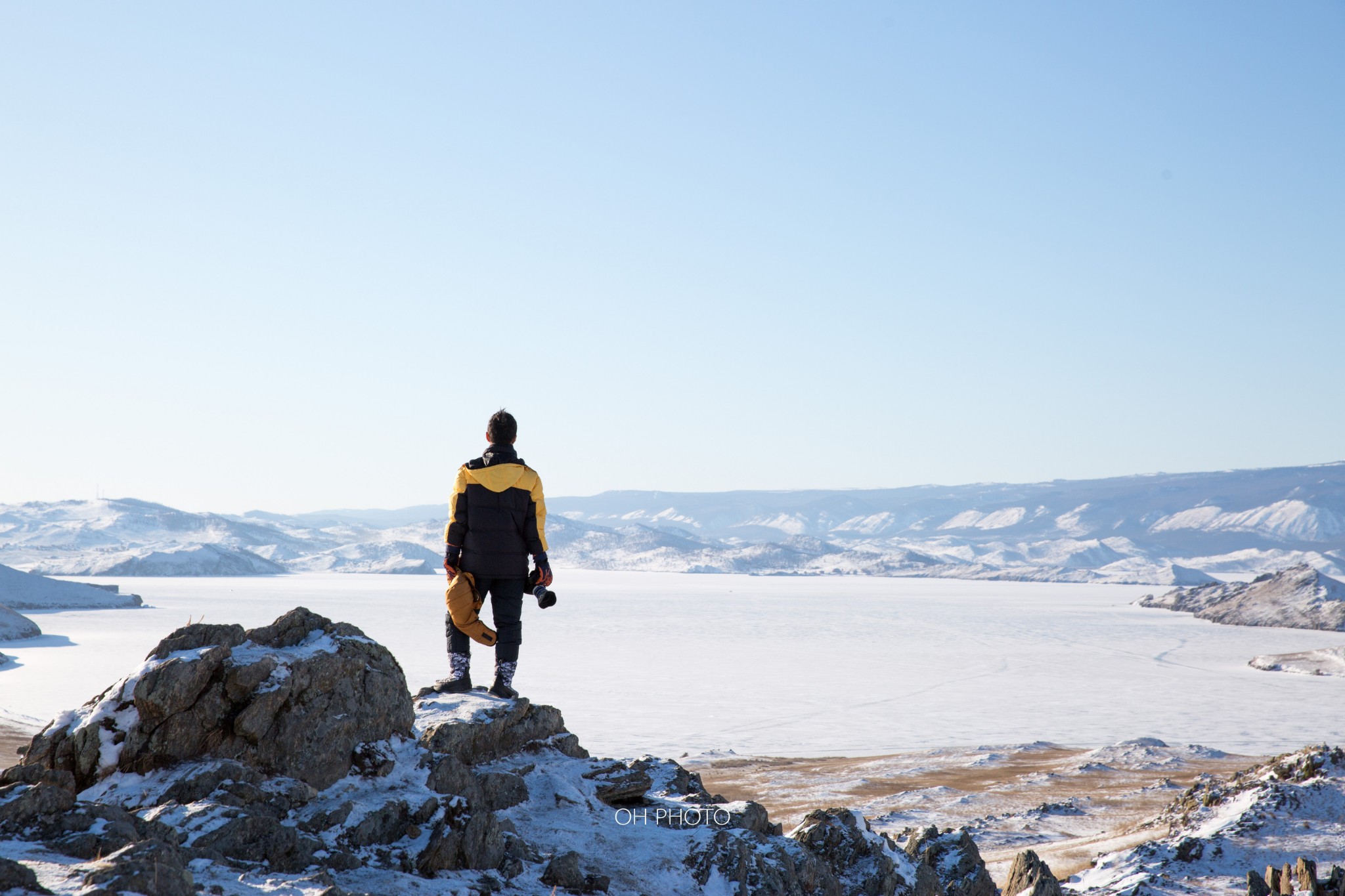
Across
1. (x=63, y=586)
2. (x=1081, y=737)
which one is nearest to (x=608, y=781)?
(x=1081, y=737)

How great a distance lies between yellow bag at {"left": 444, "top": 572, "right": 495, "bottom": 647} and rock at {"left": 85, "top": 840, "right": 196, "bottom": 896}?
318 cm

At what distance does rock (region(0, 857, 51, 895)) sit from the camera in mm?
3510

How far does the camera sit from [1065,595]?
459 ft

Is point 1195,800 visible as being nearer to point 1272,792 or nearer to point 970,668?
point 1272,792

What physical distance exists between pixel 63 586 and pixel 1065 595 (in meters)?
118

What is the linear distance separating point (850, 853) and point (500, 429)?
3.79 meters

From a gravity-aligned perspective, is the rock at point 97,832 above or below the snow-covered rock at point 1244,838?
above

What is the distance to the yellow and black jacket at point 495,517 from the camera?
7.12m

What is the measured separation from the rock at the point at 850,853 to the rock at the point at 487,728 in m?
1.63

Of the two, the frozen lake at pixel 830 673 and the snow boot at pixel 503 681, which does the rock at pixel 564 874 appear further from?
the frozen lake at pixel 830 673

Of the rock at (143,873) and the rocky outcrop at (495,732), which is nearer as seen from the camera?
the rock at (143,873)

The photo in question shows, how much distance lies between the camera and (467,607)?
709 cm

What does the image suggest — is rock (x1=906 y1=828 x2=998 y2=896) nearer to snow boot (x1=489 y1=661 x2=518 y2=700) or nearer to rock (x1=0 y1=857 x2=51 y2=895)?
snow boot (x1=489 y1=661 x2=518 y2=700)

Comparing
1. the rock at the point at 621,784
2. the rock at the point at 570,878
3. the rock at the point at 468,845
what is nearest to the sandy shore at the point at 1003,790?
the rock at the point at 621,784
